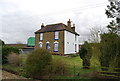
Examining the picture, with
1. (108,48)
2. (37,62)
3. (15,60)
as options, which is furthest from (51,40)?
(108,48)

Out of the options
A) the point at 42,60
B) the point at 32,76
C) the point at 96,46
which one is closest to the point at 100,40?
the point at 96,46

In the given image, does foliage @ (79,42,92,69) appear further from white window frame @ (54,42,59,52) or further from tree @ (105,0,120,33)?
white window frame @ (54,42,59,52)

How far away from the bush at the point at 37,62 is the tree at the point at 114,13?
7.21 metres

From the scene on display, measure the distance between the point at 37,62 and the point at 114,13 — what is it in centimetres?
937

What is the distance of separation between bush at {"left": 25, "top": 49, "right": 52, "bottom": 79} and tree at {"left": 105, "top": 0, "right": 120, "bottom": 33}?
23.7 ft

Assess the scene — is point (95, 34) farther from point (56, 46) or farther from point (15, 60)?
point (56, 46)

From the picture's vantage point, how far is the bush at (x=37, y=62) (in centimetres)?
882

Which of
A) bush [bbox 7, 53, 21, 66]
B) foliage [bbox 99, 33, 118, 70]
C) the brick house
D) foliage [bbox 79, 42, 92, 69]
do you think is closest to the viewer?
foliage [bbox 99, 33, 118, 70]

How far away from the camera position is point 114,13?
11211 mm

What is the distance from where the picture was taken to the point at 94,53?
26.5ft

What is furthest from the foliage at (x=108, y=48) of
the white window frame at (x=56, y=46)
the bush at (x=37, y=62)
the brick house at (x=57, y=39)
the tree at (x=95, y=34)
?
the white window frame at (x=56, y=46)

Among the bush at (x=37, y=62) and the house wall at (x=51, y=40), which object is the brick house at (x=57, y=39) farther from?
the bush at (x=37, y=62)

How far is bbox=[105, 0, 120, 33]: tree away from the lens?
10.9 meters

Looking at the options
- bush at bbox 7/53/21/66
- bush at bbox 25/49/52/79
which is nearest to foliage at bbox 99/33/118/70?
bush at bbox 25/49/52/79
